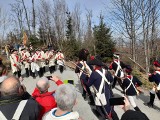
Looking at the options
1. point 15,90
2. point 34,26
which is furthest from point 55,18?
Result: point 15,90

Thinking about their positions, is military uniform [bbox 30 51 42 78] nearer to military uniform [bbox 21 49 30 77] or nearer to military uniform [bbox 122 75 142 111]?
military uniform [bbox 21 49 30 77]

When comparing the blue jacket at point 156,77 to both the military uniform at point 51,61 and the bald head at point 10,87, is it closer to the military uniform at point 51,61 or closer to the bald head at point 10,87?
the bald head at point 10,87

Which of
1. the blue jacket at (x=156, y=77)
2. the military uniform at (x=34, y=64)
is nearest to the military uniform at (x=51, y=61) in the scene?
the military uniform at (x=34, y=64)

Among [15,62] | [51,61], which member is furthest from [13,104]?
[51,61]

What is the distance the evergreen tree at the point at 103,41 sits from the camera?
23188 mm

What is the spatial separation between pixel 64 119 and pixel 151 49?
1861 centimetres

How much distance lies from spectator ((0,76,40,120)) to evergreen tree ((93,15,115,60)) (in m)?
20.1

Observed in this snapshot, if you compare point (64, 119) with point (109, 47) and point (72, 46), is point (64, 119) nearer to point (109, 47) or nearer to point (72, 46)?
point (109, 47)

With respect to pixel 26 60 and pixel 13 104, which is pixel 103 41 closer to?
pixel 26 60

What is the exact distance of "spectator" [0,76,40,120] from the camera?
3098mm

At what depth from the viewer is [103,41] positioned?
2323cm

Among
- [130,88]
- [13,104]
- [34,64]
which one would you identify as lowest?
[130,88]

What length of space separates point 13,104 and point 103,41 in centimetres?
2048

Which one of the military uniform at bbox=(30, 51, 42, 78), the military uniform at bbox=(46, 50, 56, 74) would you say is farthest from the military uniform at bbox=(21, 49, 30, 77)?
the military uniform at bbox=(46, 50, 56, 74)
